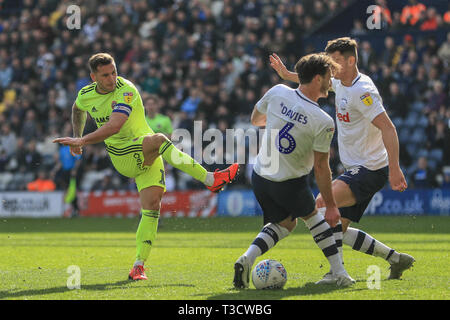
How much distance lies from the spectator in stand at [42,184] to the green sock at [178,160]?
46.6 feet

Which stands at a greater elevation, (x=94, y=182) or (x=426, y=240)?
(x=94, y=182)

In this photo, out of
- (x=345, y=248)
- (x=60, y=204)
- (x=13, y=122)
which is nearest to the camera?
(x=345, y=248)

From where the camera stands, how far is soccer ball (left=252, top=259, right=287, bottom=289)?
6.91 metres

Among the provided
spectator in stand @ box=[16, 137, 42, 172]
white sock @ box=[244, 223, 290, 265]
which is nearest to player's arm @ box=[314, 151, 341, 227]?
white sock @ box=[244, 223, 290, 265]

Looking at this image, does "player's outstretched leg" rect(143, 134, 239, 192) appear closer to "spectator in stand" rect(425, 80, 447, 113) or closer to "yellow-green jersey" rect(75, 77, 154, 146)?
Result: "yellow-green jersey" rect(75, 77, 154, 146)

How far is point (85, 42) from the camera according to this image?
23.9 meters

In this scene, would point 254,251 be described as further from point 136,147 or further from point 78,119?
point 78,119

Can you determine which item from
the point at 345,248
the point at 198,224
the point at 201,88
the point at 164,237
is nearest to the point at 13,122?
the point at 201,88

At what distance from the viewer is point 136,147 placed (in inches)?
325

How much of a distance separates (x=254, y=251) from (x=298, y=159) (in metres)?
0.88

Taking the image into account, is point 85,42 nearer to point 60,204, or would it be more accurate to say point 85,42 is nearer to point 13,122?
point 13,122

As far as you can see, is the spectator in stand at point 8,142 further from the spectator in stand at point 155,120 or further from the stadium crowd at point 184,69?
the spectator in stand at point 155,120

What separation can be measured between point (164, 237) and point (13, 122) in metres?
10.9

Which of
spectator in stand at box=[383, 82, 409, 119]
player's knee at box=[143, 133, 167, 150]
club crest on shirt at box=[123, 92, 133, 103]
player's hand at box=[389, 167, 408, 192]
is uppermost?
spectator in stand at box=[383, 82, 409, 119]
